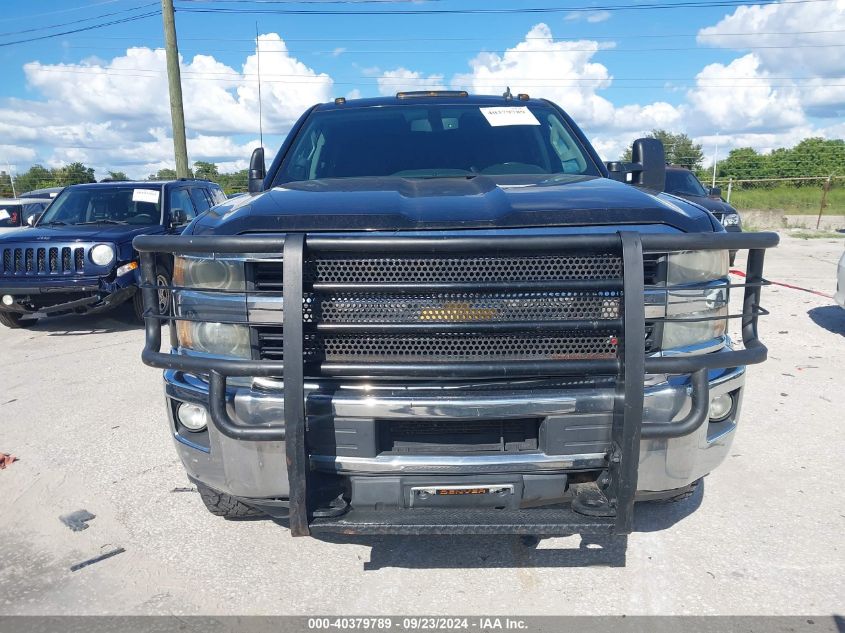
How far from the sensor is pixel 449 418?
7.75 ft

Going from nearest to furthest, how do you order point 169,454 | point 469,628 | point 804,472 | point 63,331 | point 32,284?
point 469,628 < point 804,472 < point 169,454 < point 32,284 < point 63,331

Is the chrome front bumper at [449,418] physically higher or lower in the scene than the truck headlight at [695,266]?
lower

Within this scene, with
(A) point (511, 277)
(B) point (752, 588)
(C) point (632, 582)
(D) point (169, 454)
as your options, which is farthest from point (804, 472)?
(D) point (169, 454)

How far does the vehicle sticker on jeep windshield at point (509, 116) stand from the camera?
406 cm

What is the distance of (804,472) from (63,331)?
786 centimetres

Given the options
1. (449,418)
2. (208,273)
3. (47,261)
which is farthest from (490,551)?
(47,261)

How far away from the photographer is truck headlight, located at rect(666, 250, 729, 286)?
252cm

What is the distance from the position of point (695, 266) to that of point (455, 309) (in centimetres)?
92

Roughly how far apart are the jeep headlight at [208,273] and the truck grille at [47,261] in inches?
226

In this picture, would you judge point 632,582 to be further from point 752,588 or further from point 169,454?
point 169,454

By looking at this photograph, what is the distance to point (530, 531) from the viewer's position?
2.44m

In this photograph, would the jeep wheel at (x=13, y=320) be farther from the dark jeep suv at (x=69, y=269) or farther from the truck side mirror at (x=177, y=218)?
the truck side mirror at (x=177, y=218)

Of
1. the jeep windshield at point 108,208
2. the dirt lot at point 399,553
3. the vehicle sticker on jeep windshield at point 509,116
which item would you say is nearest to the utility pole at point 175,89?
the jeep windshield at point 108,208

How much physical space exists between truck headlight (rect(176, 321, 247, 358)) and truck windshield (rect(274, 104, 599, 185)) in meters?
1.46
